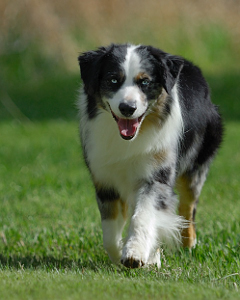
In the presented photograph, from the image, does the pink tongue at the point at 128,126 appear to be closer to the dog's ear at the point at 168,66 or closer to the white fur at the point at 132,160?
the white fur at the point at 132,160

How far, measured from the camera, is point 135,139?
4918 millimetres

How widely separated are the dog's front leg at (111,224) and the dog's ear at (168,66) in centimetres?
106

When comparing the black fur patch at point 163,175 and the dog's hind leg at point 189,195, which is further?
the dog's hind leg at point 189,195

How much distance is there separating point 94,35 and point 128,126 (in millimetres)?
14849

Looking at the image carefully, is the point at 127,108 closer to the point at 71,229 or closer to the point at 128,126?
the point at 128,126

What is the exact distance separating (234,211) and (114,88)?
288 centimetres

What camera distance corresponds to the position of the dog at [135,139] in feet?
15.2

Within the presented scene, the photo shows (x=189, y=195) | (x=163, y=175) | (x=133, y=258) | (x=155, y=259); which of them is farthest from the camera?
(x=189, y=195)

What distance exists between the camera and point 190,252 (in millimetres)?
5340

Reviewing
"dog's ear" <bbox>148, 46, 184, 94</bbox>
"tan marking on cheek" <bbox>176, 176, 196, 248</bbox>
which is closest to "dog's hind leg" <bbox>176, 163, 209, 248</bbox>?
"tan marking on cheek" <bbox>176, 176, 196, 248</bbox>

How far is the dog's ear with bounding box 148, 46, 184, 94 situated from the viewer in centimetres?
482

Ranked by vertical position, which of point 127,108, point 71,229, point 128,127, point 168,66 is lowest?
point 71,229

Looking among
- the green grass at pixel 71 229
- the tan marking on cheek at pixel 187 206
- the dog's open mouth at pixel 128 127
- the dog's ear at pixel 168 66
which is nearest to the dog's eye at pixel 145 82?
the dog's ear at pixel 168 66

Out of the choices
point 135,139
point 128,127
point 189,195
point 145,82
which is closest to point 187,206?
point 189,195
